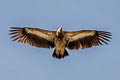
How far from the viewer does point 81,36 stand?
845 inches

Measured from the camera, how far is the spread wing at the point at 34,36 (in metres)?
21.0

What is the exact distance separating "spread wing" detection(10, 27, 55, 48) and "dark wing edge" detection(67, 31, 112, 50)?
1294 mm

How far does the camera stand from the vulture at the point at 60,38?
814 inches

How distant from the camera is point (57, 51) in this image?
798 inches

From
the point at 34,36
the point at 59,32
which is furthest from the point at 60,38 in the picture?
the point at 34,36

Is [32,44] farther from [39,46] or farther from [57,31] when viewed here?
[57,31]

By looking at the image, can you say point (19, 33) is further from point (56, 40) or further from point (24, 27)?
point (56, 40)

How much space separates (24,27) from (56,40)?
227 cm

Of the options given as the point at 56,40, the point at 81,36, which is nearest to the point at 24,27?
the point at 56,40

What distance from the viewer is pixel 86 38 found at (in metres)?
21.6

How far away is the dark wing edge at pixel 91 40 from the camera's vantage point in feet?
69.3

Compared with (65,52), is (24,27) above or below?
above

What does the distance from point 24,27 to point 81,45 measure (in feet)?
12.1

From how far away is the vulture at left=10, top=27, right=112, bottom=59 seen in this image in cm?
2069
